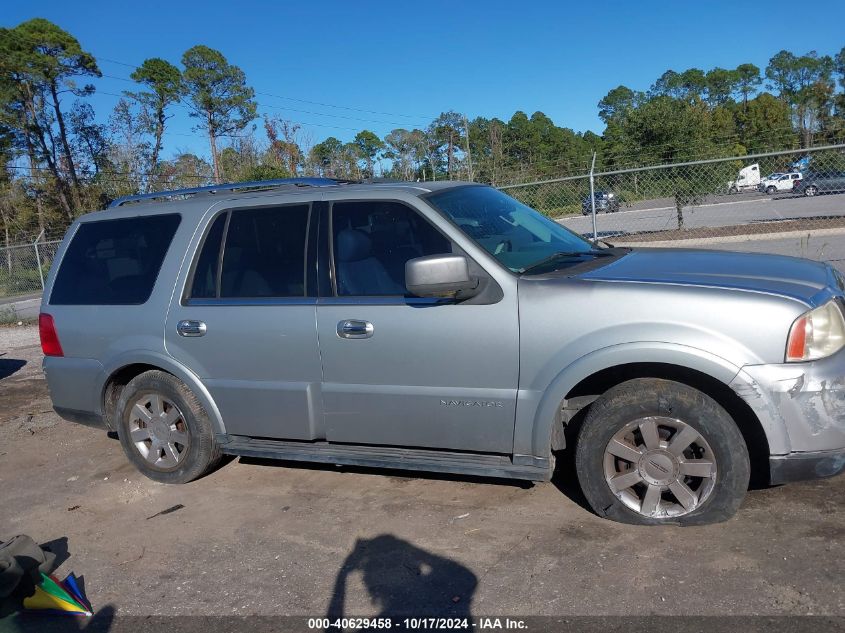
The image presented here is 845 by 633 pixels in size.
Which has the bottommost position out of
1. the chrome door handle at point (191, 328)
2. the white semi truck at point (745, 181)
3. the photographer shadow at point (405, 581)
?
the photographer shadow at point (405, 581)

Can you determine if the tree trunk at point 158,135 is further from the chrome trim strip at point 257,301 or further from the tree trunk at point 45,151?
the chrome trim strip at point 257,301

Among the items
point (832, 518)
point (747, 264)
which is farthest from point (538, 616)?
point (747, 264)

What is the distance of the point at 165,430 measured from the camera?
483 cm

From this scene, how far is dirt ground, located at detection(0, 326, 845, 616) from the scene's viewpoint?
312cm

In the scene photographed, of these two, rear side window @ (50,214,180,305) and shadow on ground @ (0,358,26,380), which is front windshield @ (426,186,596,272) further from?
shadow on ground @ (0,358,26,380)

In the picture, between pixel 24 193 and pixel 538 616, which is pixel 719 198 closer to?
pixel 538 616

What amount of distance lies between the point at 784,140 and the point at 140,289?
2789cm

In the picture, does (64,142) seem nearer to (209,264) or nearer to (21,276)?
(21,276)

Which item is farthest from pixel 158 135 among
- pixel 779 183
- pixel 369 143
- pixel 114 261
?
pixel 114 261

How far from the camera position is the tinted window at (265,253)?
4297 mm

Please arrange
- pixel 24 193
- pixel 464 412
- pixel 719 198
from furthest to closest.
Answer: pixel 24 193
pixel 719 198
pixel 464 412

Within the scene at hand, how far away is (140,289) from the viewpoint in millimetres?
4793

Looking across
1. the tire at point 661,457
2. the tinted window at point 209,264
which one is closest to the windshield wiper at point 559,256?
the tire at point 661,457

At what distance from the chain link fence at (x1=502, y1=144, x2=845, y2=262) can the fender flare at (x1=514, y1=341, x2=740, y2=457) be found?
802 centimetres
